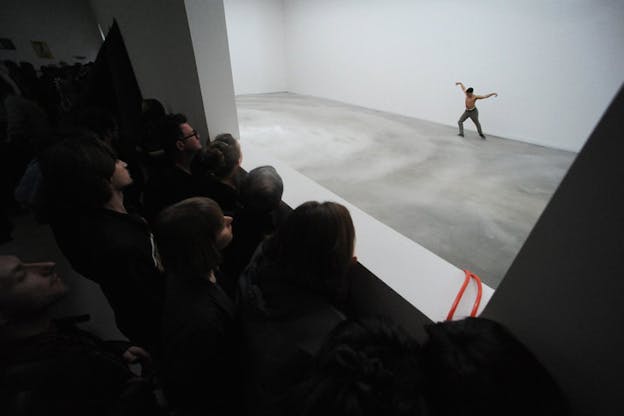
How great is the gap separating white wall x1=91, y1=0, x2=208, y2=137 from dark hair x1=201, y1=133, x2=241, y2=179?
0.76 m

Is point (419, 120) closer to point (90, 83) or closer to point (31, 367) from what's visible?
point (90, 83)

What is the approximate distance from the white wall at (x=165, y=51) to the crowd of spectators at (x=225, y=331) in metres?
0.97

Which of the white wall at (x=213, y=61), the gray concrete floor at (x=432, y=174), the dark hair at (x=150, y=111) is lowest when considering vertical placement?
the gray concrete floor at (x=432, y=174)

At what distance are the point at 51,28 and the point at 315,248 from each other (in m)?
9.74

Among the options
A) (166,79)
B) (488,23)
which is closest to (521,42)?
(488,23)

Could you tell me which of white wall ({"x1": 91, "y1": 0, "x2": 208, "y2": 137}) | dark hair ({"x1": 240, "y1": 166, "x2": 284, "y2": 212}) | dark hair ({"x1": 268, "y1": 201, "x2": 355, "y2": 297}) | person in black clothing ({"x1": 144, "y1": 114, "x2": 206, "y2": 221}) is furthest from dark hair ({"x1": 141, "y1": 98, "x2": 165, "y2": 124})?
dark hair ({"x1": 268, "y1": 201, "x2": 355, "y2": 297})

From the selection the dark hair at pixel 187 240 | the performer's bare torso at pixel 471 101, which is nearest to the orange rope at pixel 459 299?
the dark hair at pixel 187 240

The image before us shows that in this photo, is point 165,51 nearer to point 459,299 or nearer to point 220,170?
point 220,170

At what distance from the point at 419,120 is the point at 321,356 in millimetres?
7179

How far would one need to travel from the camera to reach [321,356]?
51cm

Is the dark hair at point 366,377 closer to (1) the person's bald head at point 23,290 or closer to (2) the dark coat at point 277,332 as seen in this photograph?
(2) the dark coat at point 277,332

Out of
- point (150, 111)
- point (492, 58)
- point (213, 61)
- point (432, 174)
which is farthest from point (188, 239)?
point (492, 58)

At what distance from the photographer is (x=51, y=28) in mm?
6473

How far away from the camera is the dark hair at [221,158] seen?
1.52 metres
